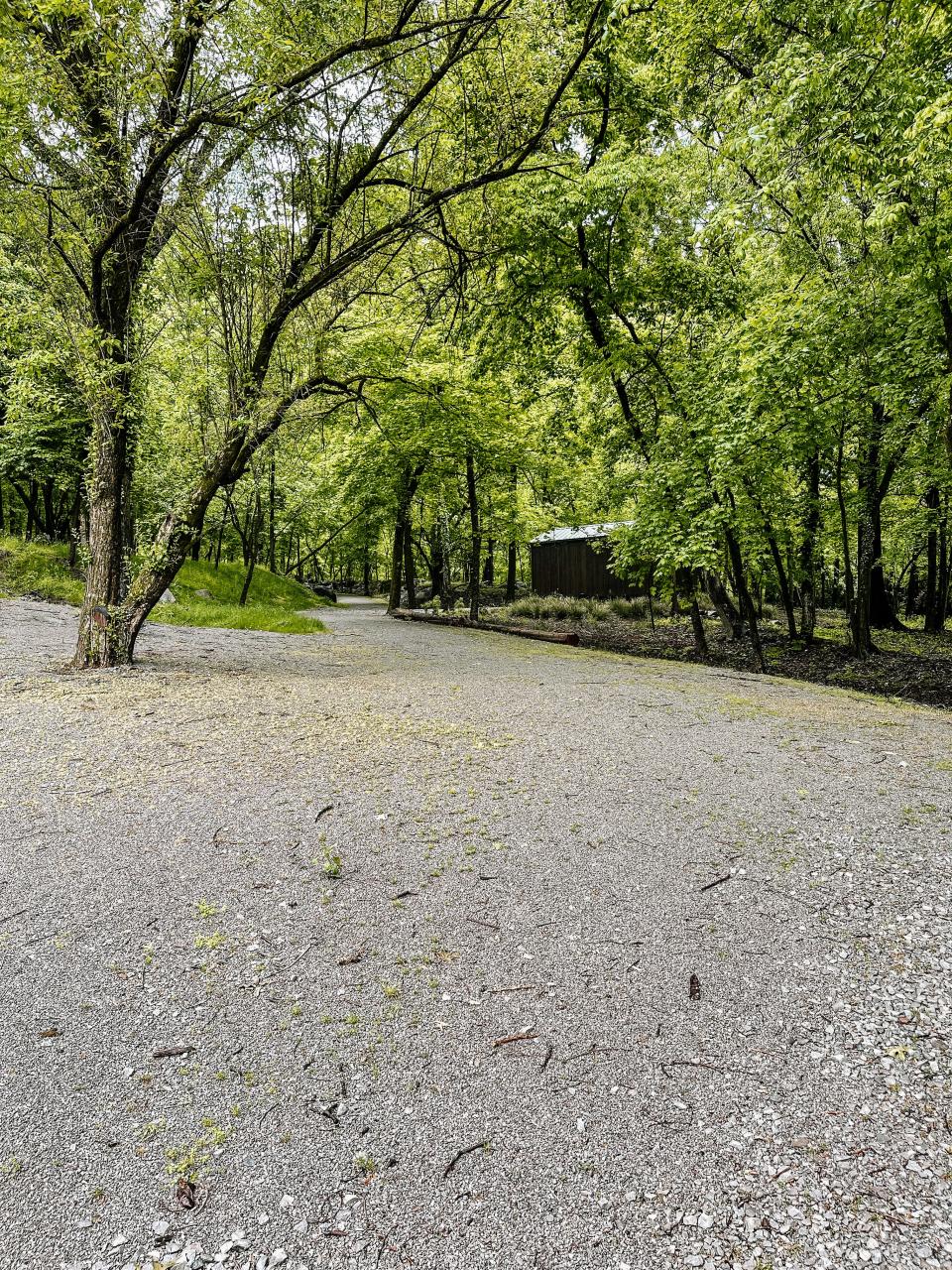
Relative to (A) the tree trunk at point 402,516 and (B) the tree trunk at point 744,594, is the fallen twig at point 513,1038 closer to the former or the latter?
(B) the tree trunk at point 744,594

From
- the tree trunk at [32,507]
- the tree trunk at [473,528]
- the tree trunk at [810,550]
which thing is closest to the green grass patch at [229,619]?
the tree trunk at [473,528]

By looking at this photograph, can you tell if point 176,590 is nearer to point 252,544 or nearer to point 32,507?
point 252,544

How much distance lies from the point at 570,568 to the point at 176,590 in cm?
→ 1579

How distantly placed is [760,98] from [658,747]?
7515mm

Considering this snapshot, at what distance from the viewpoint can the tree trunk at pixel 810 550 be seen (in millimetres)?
10141

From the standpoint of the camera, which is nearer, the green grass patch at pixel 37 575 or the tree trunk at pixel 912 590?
the green grass patch at pixel 37 575

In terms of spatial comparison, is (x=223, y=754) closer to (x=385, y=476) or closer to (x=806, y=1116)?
(x=806, y=1116)

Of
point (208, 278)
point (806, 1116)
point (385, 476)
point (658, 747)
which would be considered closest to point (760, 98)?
point (208, 278)

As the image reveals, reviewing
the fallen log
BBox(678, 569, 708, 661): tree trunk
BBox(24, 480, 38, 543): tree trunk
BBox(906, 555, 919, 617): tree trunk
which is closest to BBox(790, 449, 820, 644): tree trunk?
BBox(678, 569, 708, 661): tree trunk

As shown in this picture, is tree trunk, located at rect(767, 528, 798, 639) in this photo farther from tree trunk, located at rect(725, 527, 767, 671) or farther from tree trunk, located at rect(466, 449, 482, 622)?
tree trunk, located at rect(466, 449, 482, 622)

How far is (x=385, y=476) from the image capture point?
1614 centimetres

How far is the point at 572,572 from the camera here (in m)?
25.0

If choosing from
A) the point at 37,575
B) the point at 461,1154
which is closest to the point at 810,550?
the point at 461,1154

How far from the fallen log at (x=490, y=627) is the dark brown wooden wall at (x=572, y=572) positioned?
8774mm
